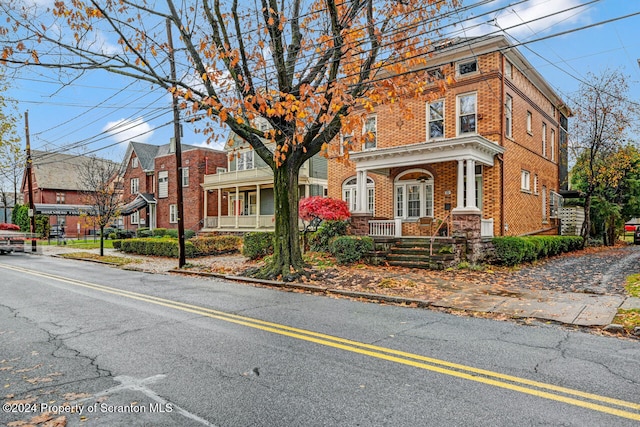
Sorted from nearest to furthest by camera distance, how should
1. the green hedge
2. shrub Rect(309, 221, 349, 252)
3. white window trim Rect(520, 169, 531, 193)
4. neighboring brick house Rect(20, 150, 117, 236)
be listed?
the green hedge → shrub Rect(309, 221, 349, 252) → white window trim Rect(520, 169, 531, 193) → neighboring brick house Rect(20, 150, 117, 236)

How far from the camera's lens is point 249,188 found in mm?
30859

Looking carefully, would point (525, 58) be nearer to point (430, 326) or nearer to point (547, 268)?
point (547, 268)

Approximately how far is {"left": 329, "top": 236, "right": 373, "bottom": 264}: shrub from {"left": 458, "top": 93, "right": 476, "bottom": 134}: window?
665 centimetres

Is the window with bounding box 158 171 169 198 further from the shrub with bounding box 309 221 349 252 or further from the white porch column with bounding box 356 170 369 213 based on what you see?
the white porch column with bounding box 356 170 369 213

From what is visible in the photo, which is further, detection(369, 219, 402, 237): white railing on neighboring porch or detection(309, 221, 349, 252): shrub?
detection(309, 221, 349, 252): shrub

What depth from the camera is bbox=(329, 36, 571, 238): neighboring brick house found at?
51.4 feet

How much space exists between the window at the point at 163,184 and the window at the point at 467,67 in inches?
1079

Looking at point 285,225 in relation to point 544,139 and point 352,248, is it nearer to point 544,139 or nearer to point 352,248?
point 352,248

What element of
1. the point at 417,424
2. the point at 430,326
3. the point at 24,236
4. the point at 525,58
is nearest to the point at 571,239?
the point at 525,58

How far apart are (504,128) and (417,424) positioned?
52.8 feet

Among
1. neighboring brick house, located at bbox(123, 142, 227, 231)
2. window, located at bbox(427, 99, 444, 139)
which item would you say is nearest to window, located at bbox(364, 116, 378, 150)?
window, located at bbox(427, 99, 444, 139)

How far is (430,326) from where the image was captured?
6.64m

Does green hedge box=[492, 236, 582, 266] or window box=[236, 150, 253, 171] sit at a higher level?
window box=[236, 150, 253, 171]

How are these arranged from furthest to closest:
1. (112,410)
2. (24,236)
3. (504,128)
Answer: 1. (24,236)
2. (504,128)
3. (112,410)
